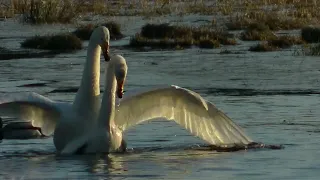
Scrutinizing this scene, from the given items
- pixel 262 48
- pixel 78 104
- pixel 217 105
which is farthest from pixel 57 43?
pixel 78 104

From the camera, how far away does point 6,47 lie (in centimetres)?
2998

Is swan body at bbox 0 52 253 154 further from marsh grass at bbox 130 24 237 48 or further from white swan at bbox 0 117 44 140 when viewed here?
marsh grass at bbox 130 24 237 48

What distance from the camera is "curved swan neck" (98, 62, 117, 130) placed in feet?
42.3

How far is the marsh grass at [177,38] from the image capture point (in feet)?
98.4

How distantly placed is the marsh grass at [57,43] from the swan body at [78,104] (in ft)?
54.3

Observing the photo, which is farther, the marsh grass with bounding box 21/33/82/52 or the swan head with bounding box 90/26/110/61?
the marsh grass with bounding box 21/33/82/52

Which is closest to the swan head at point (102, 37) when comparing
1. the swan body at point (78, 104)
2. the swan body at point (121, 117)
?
the swan body at point (78, 104)

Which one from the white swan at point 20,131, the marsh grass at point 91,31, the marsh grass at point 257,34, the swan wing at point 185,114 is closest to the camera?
the swan wing at point 185,114

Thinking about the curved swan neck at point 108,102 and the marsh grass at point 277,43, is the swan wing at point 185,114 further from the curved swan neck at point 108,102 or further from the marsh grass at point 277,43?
the marsh grass at point 277,43

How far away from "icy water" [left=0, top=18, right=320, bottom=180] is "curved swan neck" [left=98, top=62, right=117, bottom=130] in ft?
1.36

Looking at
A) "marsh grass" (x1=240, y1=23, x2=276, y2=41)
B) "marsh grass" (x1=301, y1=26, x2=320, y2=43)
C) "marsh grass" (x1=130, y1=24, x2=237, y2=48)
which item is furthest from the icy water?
"marsh grass" (x1=240, y1=23, x2=276, y2=41)

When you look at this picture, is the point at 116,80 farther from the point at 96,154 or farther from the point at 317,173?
the point at 317,173

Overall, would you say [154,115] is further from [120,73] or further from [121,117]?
[120,73]

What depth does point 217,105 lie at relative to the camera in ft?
57.0
